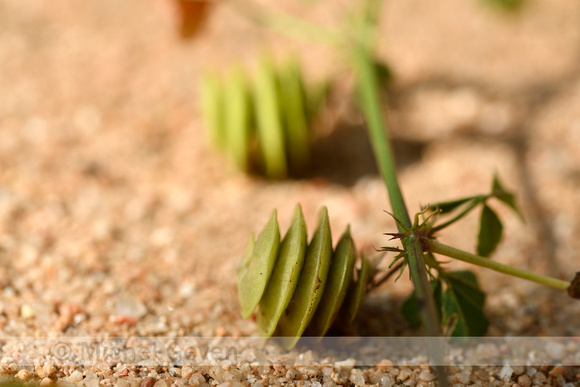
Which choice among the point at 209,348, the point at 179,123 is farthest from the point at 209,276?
the point at 179,123

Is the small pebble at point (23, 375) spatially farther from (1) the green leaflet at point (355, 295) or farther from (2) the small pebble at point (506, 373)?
(2) the small pebble at point (506, 373)

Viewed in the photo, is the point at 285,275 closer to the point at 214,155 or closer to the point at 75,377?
the point at 75,377

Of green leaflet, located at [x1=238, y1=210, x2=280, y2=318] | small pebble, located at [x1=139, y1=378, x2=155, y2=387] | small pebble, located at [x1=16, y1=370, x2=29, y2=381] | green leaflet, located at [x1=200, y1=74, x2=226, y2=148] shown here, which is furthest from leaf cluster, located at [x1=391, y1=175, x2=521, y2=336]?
green leaflet, located at [x1=200, y1=74, x2=226, y2=148]

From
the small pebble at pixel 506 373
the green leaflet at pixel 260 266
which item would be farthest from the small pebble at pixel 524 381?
the green leaflet at pixel 260 266

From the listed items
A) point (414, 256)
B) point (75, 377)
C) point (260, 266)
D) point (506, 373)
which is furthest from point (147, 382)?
point (506, 373)

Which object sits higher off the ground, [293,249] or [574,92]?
[574,92]

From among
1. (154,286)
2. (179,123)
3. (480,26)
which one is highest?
(480,26)

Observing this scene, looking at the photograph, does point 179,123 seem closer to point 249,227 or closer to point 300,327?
point 249,227
